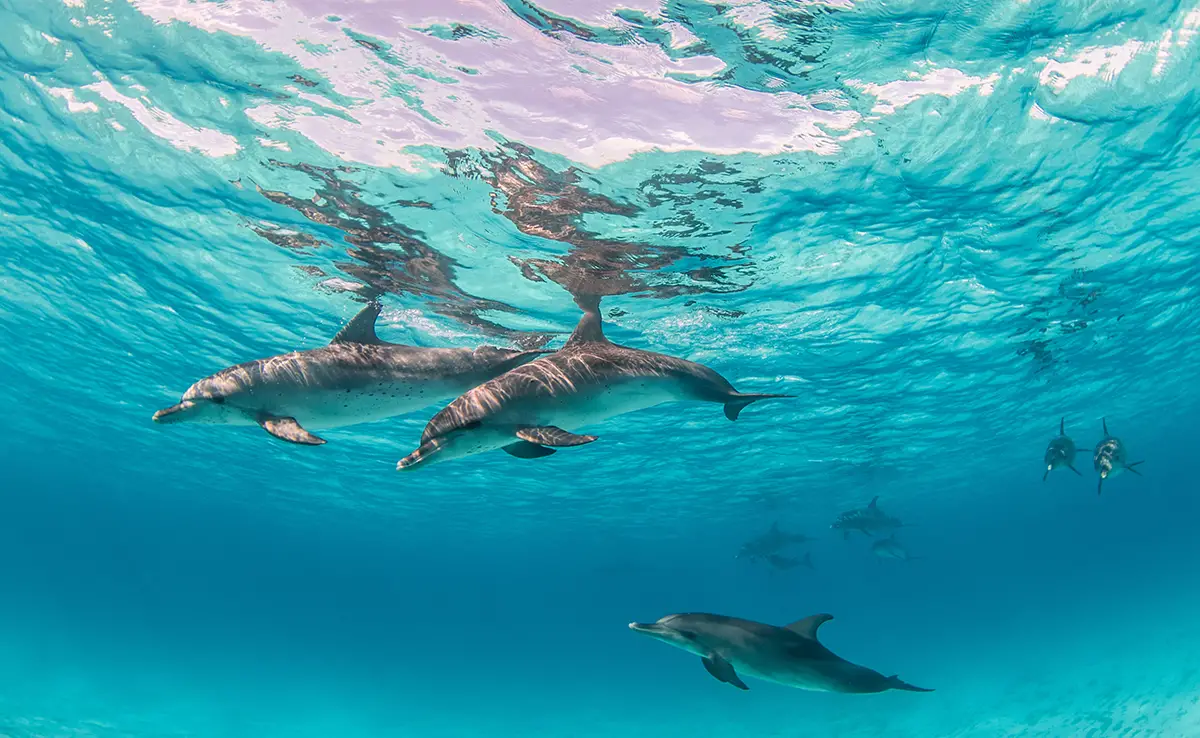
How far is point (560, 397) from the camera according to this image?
604 cm

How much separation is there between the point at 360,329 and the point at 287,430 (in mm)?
1996

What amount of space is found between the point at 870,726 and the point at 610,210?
35063mm

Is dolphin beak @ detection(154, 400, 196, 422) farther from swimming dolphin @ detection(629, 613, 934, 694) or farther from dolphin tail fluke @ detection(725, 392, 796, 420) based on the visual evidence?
dolphin tail fluke @ detection(725, 392, 796, 420)

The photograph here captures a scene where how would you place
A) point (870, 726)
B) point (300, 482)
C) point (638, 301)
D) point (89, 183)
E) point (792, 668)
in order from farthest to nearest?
point (300, 482)
point (870, 726)
point (638, 301)
point (89, 183)
point (792, 668)

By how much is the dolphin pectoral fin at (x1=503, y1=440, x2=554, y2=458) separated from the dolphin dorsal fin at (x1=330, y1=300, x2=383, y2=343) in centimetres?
260

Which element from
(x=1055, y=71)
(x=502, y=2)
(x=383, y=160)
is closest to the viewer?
(x=502, y=2)

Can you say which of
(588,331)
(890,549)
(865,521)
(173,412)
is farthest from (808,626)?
(890,549)

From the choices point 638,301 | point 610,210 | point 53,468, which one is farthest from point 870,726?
point 53,468

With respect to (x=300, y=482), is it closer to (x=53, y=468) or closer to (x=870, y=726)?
(x=53, y=468)

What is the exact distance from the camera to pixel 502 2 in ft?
22.0

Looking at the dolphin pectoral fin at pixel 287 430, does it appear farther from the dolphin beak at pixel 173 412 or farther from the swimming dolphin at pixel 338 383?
the dolphin beak at pixel 173 412

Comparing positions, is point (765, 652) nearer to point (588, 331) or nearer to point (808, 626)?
point (808, 626)

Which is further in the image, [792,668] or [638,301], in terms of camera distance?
[638,301]

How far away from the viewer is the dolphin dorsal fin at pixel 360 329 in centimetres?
711
